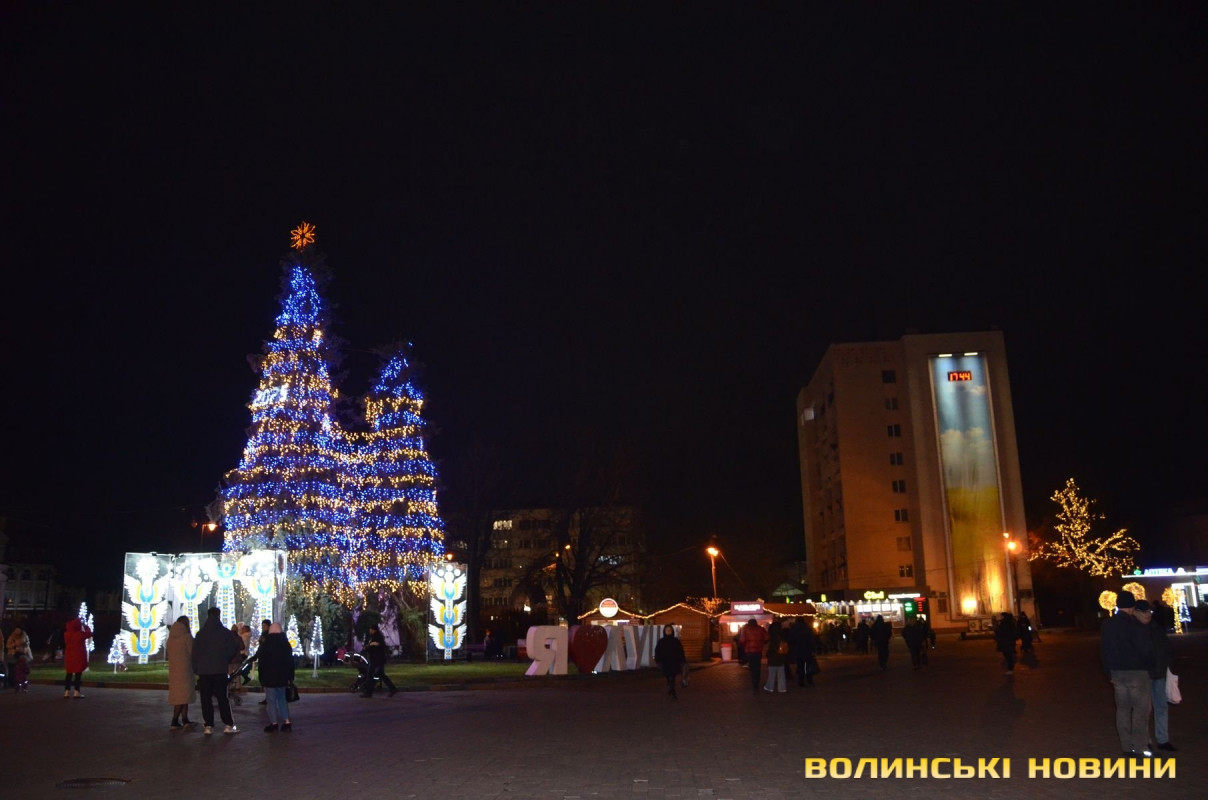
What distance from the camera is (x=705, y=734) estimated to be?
14156 millimetres

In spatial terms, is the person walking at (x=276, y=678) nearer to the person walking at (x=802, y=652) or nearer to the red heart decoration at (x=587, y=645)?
the person walking at (x=802, y=652)

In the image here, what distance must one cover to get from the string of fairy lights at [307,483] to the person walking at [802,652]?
16850 mm

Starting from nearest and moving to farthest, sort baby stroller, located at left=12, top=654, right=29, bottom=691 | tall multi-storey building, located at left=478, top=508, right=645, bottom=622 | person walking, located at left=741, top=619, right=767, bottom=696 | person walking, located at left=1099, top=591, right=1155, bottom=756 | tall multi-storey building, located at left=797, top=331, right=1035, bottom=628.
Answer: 1. person walking, located at left=1099, top=591, right=1155, bottom=756
2. person walking, located at left=741, top=619, right=767, bottom=696
3. baby stroller, located at left=12, top=654, right=29, bottom=691
4. tall multi-storey building, located at left=478, top=508, right=645, bottom=622
5. tall multi-storey building, located at left=797, top=331, right=1035, bottom=628

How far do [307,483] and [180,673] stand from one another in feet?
60.5

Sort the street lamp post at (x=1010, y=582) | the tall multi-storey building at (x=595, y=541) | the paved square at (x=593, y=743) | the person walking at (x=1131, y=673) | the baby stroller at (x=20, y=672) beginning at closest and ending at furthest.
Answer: the paved square at (x=593, y=743)
the person walking at (x=1131, y=673)
the baby stroller at (x=20, y=672)
the tall multi-storey building at (x=595, y=541)
the street lamp post at (x=1010, y=582)

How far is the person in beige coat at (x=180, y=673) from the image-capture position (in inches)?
602

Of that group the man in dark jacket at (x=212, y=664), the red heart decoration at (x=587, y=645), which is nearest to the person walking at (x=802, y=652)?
the red heart decoration at (x=587, y=645)

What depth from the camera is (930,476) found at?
3231 inches

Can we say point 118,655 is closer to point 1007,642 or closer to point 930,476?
point 1007,642

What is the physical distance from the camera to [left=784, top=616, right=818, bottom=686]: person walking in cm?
2395

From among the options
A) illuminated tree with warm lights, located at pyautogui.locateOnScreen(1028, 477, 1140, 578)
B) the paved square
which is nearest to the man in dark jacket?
the paved square

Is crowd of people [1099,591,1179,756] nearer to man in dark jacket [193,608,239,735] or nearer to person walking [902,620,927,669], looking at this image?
man in dark jacket [193,608,239,735]

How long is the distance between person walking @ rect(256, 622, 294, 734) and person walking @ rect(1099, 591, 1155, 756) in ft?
37.4

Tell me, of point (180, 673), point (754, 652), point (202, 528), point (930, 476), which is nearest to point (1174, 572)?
point (930, 476)
